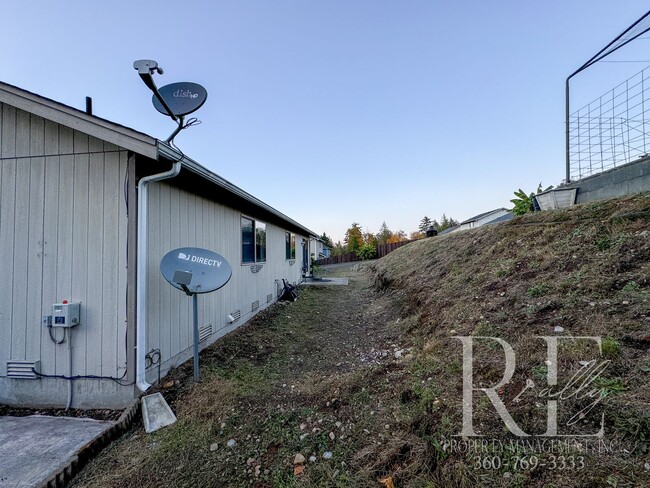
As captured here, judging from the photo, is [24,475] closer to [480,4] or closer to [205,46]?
[205,46]

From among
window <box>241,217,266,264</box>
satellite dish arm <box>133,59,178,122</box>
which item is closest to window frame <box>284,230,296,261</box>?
window <box>241,217,266,264</box>

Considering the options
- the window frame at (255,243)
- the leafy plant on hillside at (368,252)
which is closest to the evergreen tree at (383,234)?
the leafy plant on hillside at (368,252)

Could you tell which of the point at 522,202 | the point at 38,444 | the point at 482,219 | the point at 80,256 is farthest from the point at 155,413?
the point at 482,219

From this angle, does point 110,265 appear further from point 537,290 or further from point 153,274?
point 537,290

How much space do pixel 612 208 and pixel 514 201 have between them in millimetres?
5290

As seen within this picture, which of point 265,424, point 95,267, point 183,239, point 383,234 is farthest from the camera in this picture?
point 383,234

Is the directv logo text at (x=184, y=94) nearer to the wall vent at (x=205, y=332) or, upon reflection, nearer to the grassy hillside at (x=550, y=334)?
the wall vent at (x=205, y=332)

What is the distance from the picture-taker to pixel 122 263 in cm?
291

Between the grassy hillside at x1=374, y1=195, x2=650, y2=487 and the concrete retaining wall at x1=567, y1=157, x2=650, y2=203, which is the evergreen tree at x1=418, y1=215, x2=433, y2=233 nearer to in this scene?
the concrete retaining wall at x1=567, y1=157, x2=650, y2=203

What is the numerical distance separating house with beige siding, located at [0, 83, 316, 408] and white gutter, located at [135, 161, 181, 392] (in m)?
0.01

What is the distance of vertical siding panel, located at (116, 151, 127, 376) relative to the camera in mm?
2890
